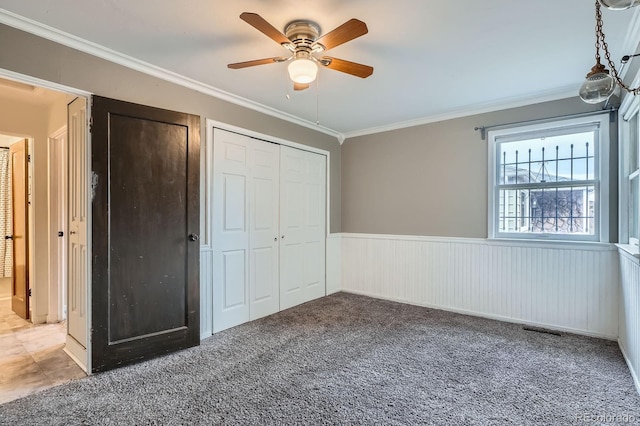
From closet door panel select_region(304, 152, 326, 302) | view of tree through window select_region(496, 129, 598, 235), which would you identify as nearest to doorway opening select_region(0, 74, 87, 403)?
closet door panel select_region(304, 152, 326, 302)

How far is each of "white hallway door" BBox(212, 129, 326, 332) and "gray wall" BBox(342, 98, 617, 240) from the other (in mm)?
574

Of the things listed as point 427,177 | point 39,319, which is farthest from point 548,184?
point 39,319

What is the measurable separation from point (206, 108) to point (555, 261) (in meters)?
3.88

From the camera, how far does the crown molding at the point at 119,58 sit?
6.78ft

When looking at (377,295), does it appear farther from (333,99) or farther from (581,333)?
(333,99)

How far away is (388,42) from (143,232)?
7.88ft

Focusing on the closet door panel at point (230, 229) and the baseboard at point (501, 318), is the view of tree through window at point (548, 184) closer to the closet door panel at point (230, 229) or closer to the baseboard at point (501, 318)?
the baseboard at point (501, 318)

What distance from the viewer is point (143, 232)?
8.54ft

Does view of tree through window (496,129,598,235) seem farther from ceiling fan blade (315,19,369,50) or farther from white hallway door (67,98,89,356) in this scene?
white hallway door (67,98,89,356)

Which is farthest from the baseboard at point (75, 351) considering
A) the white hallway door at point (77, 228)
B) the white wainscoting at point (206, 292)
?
the white wainscoting at point (206, 292)

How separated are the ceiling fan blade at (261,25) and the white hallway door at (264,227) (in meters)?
1.56

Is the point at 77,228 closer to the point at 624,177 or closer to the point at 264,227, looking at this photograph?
the point at 264,227

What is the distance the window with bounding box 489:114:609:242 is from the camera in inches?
124

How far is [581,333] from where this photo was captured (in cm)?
317
